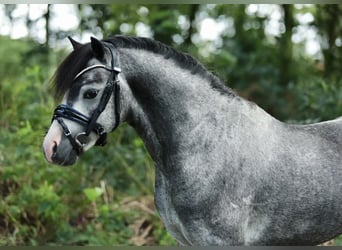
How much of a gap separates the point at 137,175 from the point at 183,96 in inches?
128

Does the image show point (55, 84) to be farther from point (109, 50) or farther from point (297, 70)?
point (297, 70)

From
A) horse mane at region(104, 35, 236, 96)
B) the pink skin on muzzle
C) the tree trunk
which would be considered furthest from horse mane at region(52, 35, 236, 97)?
the tree trunk

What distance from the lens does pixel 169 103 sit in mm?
2857

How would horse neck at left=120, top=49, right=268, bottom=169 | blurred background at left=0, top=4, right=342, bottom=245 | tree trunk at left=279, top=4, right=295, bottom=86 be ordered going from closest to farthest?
horse neck at left=120, top=49, right=268, bottom=169, blurred background at left=0, top=4, right=342, bottom=245, tree trunk at left=279, top=4, right=295, bottom=86

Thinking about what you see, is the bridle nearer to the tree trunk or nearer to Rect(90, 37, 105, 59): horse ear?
Rect(90, 37, 105, 59): horse ear

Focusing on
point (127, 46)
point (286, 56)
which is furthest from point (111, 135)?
point (286, 56)

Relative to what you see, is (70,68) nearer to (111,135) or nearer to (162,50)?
(162,50)

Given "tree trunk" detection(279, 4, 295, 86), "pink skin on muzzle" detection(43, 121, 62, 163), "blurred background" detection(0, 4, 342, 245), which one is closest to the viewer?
"pink skin on muzzle" detection(43, 121, 62, 163)

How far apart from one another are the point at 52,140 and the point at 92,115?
0.76 feet

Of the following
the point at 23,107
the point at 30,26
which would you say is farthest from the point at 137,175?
the point at 30,26

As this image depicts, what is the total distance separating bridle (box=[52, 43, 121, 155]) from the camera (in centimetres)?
268

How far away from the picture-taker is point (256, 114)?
2.97m

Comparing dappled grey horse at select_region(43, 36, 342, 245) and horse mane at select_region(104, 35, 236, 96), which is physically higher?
horse mane at select_region(104, 35, 236, 96)

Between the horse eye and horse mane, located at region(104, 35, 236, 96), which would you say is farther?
horse mane, located at region(104, 35, 236, 96)
